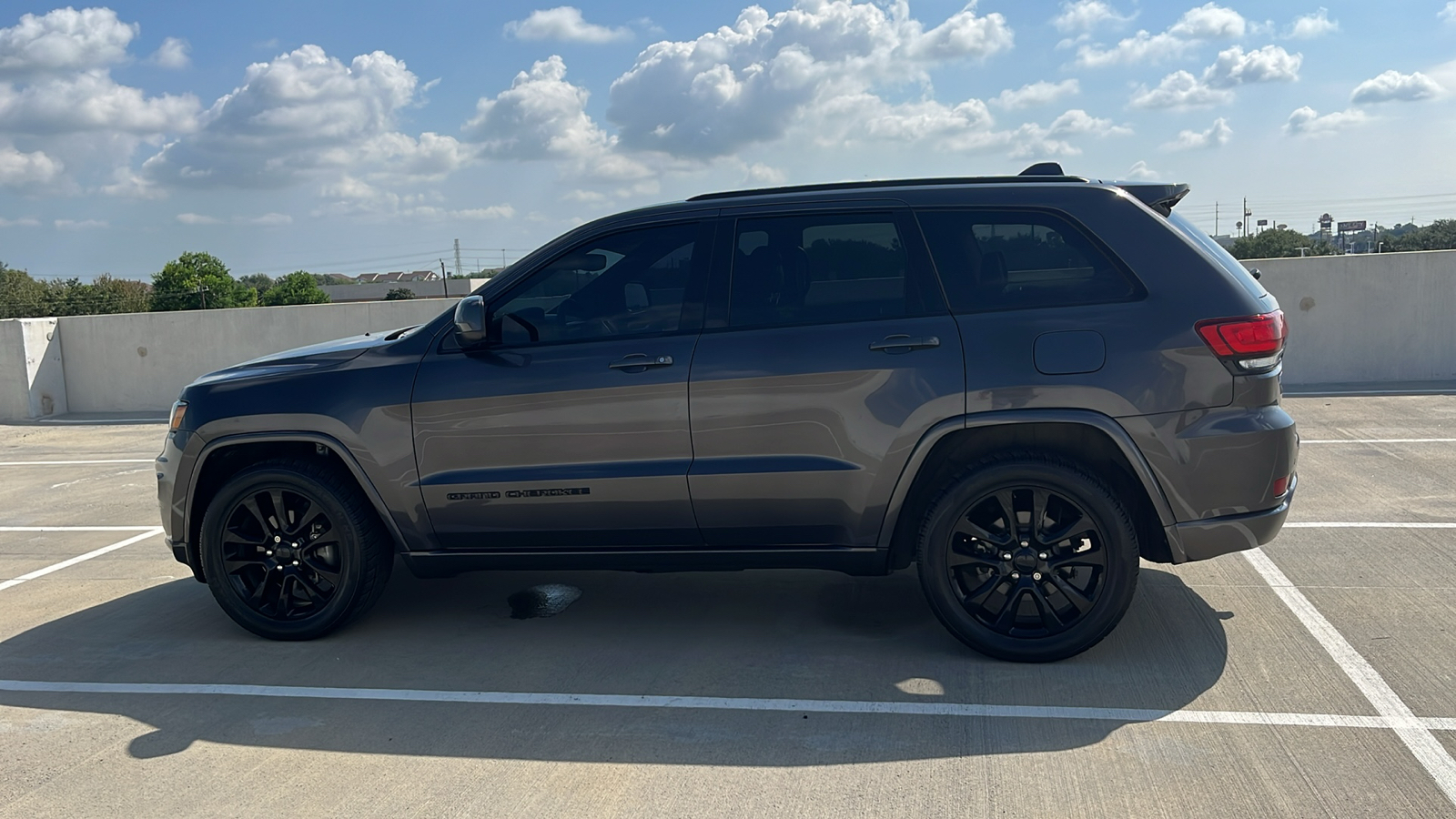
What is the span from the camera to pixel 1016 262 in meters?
4.50

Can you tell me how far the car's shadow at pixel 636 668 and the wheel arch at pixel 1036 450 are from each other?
52cm

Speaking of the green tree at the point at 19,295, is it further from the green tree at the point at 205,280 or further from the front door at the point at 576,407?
the front door at the point at 576,407

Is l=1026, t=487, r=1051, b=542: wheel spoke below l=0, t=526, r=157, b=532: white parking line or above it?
above

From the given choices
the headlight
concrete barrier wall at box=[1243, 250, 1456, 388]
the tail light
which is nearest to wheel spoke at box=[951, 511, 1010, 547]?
the tail light

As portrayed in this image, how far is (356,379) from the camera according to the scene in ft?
16.2

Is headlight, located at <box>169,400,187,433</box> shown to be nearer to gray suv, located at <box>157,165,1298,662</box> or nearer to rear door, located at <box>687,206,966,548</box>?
gray suv, located at <box>157,165,1298,662</box>

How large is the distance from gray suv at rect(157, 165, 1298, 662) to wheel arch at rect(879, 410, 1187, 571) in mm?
11

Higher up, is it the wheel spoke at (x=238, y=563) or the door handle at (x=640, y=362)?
the door handle at (x=640, y=362)

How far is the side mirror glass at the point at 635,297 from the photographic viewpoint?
4754 mm

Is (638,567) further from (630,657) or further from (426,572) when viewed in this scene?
(426,572)

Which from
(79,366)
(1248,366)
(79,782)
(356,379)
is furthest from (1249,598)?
(79,366)

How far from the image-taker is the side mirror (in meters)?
4.64

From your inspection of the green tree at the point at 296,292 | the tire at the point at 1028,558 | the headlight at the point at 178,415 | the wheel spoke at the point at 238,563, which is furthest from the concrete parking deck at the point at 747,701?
the green tree at the point at 296,292

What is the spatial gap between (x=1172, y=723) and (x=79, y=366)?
52.9 ft
